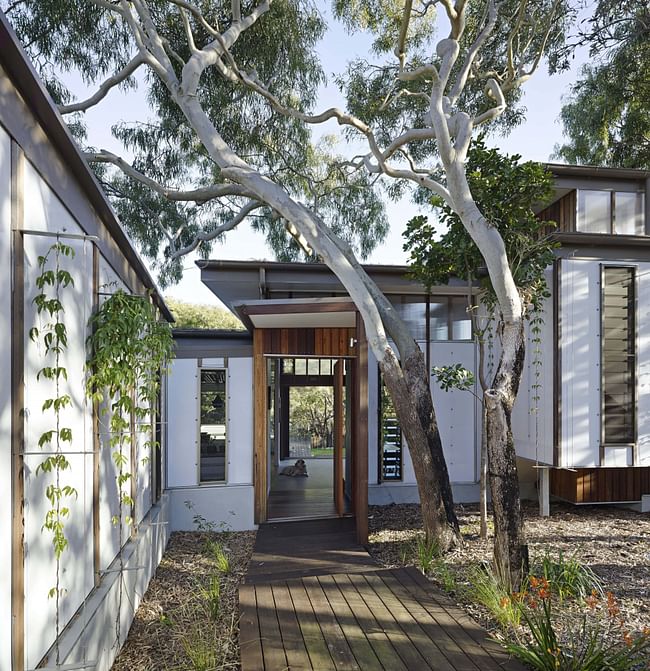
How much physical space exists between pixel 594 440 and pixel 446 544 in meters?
2.94

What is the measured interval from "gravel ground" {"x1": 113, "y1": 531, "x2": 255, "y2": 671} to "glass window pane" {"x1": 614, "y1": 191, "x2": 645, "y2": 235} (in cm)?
772

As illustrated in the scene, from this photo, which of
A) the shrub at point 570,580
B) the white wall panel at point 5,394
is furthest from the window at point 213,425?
the white wall panel at point 5,394

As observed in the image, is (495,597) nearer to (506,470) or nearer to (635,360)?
(506,470)

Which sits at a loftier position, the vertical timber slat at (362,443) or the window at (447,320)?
→ the window at (447,320)

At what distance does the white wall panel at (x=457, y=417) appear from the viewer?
28.1ft

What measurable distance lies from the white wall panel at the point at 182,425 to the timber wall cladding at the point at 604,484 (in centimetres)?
572

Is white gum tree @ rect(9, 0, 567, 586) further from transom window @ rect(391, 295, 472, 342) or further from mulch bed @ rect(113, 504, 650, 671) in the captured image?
transom window @ rect(391, 295, 472, 342)

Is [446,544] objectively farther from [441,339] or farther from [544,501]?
[441,339]

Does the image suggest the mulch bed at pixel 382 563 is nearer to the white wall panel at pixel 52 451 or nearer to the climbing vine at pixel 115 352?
the climbing vine at pixel 115 352

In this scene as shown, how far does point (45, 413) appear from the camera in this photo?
2.61 meters

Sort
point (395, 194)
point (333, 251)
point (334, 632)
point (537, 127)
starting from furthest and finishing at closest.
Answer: point (395, 194)
point (537, 127)
point (333, 251)
point (334, 632)

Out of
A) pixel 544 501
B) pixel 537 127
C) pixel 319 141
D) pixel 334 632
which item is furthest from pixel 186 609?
pixel 319 141

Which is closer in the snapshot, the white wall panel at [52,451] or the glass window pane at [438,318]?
the white wall panel at [52,451]

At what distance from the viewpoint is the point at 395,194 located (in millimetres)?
12492
